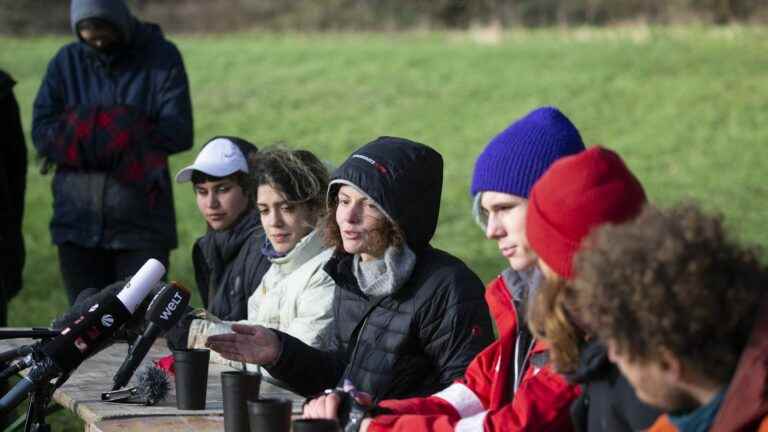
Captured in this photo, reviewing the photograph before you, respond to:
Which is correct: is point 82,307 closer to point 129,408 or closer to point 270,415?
point 129,408

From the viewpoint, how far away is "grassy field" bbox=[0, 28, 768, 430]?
1720 centimetres

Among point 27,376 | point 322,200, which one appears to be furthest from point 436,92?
point 27,376

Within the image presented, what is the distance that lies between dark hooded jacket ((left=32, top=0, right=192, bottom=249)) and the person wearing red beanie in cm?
421

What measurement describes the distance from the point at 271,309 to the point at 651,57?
2072 cm

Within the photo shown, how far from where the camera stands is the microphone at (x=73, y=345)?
3.52 m

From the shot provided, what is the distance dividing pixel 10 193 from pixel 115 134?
62cm

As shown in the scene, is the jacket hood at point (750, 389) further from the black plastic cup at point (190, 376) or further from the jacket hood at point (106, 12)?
the jacket hood at point (106, 12)

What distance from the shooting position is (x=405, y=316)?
14.0 ft

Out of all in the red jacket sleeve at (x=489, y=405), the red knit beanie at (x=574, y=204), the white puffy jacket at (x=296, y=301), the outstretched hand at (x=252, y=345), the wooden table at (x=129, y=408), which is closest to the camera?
the red knit beanie at (x=574, y=204)

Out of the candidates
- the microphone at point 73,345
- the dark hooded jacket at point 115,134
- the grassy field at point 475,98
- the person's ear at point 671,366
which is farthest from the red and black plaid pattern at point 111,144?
the grassy field at point 475,98

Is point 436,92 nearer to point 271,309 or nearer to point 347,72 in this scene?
point 347,72

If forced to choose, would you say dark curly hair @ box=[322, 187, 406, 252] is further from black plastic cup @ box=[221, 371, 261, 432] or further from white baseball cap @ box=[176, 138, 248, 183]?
white baseball cap @ box=[176, 138, 248, 183]

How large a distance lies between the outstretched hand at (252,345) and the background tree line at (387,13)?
84.4 ft

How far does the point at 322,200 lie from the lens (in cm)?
529
